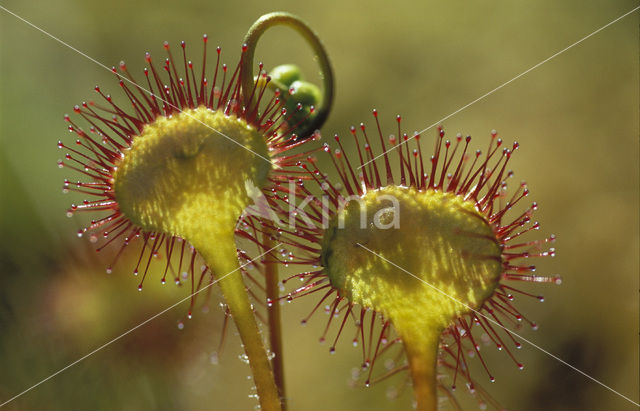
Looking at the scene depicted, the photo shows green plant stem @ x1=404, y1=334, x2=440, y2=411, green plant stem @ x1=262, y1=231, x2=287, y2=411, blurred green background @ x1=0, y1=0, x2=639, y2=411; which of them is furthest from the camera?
blurred green background @ x1=0, y1=0, x2=639, y2=411

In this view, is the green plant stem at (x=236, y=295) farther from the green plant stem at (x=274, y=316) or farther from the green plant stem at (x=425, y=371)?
the green plant stem at (x=425, y=371)

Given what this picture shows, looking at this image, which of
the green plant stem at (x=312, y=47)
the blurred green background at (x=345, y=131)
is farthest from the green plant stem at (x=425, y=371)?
the blurred green background at (x=345, y=131)

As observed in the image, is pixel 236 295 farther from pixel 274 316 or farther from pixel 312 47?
pixel 312 47

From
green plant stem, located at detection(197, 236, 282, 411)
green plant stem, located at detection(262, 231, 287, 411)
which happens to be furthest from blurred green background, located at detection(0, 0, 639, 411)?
green plant stem, located at detection(197, 236, 282, 411)

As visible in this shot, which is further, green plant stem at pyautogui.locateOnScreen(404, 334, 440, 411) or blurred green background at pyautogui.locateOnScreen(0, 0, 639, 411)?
blurred green background at pyautogui.locateOnScreen(0, 0, 639, 411)

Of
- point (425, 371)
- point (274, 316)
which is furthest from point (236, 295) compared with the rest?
point (425, 371)

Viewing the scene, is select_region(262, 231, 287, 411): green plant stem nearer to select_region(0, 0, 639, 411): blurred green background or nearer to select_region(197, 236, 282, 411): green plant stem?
select_region(197, 236, 282, 411): green plant stem

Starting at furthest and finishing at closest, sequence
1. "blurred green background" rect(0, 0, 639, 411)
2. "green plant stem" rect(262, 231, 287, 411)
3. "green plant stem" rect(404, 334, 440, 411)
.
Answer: "blurred green background" rect(0, 0, 639, 411)
"green plant stem" rect(262, 231, 287, 411)
"green plant stem" rect(404, 334, 440, 411)
